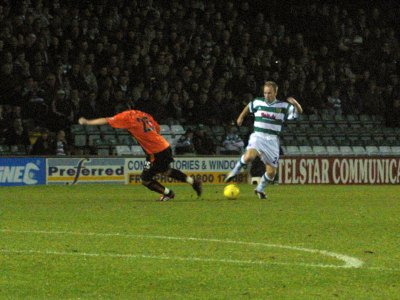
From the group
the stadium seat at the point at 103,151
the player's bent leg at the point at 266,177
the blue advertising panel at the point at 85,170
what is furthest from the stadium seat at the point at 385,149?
the player's bent leg at the point at 266,177

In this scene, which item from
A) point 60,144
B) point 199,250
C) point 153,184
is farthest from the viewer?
point 60,144

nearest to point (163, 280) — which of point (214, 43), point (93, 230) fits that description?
point (93, 230)

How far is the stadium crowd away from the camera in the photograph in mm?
26938

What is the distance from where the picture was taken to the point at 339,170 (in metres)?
30.4

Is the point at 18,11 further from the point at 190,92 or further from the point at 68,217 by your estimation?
the point at 68,217

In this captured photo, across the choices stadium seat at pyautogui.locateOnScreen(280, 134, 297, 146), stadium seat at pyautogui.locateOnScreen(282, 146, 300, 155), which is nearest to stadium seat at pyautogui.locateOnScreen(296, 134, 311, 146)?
stadium seat at pyautogui.locateOnScreen(280, 134, 297, 146)

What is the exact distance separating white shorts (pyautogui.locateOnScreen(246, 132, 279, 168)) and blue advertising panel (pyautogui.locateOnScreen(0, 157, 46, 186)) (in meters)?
7.93

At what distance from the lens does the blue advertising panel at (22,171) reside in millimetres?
26344

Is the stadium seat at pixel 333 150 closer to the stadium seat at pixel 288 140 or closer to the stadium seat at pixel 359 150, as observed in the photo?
the stadium seat at pixel 359 150

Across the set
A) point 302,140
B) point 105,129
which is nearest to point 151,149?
point 105,129

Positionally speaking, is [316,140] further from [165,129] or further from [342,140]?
[165,129]

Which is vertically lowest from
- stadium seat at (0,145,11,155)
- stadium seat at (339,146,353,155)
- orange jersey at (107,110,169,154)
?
stadium seat at (339,146,353,155)

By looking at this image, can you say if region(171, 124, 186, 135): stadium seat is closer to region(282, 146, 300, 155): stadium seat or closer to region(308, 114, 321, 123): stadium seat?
region(282, 146, 300, 155): stadium seat

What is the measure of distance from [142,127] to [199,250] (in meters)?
9.25
